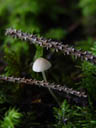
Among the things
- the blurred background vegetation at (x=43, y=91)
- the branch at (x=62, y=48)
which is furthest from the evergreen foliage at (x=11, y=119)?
the branch at (x=62, y=48)

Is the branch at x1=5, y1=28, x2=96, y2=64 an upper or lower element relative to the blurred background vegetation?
upper

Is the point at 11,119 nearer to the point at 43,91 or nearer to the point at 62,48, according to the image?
the point at 43,91

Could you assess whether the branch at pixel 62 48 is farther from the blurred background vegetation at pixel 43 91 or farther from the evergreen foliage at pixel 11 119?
the evergreen foliage at pixel 11 119

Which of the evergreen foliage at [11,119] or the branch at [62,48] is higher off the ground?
the branch at [62,48]

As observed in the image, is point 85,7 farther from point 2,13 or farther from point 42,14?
point 2,13

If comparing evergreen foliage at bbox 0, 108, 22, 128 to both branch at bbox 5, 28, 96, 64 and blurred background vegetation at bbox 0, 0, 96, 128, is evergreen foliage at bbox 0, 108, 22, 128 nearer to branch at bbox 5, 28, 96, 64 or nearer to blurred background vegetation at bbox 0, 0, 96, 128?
blurred background vegetation at bbox 0, 0, 96, 128

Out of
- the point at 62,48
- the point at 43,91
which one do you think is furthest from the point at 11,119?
the point at 62,48

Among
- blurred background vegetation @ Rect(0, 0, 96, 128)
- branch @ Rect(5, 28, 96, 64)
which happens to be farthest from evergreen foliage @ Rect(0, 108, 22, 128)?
branch @ Rect(5, 28, 96, 64)

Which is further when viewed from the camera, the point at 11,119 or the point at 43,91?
the point at 43,91

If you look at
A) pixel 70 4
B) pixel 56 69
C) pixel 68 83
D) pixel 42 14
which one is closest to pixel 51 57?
pixel 56 69

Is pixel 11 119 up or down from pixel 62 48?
down

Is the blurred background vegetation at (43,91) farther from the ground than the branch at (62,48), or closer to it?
closer to it
